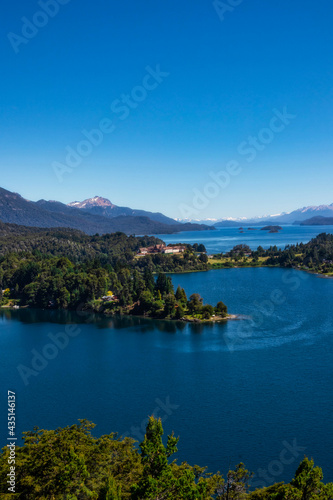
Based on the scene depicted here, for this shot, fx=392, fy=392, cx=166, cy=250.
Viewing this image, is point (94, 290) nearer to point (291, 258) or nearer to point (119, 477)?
point (119, 477)

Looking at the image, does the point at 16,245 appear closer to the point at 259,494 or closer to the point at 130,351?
the point at 130,351

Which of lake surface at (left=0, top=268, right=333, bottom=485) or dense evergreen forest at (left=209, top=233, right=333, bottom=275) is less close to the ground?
dense evergreen forest at (left=209, top=233, right=333, bottom=275)

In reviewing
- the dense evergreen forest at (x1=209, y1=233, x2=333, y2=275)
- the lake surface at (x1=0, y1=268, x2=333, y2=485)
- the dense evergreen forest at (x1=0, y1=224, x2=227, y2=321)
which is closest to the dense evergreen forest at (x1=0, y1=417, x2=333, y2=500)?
the lake surface at (x1=0, y1=268, x2=333, y2=485)

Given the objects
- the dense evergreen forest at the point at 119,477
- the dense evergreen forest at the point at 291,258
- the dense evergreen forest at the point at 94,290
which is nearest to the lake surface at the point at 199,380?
the dense evergreen forest at the point at 94,290

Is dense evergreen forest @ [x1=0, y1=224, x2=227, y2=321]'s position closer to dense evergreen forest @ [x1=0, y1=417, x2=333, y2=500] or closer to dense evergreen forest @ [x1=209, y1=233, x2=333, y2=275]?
dense evergreen forest @ [x1=0, y1=417, x2=333, y2=500]

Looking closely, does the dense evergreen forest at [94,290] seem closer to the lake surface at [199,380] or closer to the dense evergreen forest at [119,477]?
the lake surface at [199,380]
